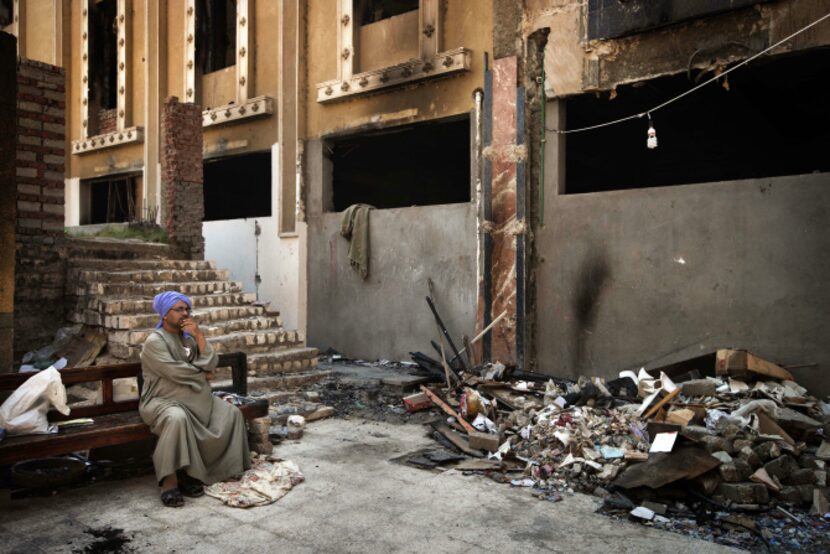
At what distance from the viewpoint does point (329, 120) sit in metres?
11.7

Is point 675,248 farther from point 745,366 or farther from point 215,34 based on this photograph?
point 215,34

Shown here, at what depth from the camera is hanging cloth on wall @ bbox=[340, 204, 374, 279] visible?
11.1 metres

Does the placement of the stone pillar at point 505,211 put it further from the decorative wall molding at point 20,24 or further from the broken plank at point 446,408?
the decorative wall molding at point 20,24

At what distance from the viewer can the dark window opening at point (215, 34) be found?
14328 millimetres

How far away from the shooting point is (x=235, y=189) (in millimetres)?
17000

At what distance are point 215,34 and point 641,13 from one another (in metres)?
10.6

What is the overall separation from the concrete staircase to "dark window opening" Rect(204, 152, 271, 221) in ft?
23.5

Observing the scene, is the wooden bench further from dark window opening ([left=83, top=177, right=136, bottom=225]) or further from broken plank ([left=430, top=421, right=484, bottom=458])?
dark window opening ([left=83, top=177, right=136, bottom=225])

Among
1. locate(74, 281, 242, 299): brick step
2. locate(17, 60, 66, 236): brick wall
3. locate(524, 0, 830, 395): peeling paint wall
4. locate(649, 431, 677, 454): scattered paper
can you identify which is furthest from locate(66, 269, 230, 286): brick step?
locate(649, 431, 677, 454): scattered paper

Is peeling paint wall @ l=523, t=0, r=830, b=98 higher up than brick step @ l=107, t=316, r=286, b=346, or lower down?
higher up

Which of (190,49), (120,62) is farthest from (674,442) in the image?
(120,62)

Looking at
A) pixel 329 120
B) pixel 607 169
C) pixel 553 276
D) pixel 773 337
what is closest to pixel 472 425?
pixel 553 276

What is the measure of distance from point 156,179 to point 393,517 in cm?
1285

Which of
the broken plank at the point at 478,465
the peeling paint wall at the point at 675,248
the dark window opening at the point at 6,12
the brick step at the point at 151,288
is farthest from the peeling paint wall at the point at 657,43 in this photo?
the dark window opening at the point at 6,12
